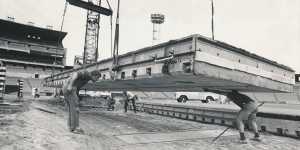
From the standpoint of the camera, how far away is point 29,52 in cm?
5950

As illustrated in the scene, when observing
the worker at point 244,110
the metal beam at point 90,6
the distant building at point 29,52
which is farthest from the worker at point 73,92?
the distant building at point 29,52

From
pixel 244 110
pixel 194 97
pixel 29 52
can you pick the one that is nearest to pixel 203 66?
pixel 244 110

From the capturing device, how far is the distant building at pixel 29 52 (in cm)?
5647

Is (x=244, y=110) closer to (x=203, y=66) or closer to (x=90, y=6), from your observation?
(x=203, y=66)

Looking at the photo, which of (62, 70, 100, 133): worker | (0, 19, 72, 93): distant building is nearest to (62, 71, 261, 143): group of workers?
(62, 70, 100, 133): worker

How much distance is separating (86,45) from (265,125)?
40.7 metres

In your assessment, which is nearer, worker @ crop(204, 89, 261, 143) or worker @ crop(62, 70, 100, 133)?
worker @ crop(62, 70, 100, 133)

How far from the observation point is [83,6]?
26.4m

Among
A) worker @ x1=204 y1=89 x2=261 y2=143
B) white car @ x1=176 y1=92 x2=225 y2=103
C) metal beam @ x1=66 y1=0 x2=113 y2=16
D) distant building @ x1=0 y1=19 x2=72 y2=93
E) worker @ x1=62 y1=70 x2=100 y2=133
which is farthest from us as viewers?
distant building @ x1=0 y1=19 x2=72 y2=93

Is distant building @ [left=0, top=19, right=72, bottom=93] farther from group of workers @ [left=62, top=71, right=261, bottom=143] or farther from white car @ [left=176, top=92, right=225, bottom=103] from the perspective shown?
group of workers @ [left=62, top=71, right=261, bottom=143]

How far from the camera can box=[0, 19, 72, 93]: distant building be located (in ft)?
185

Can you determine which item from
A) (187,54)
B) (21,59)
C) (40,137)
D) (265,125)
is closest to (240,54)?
(187,54)

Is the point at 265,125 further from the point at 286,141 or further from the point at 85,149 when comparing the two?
the point at 85,149

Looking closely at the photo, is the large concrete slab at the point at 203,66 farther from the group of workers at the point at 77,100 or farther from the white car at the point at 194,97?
the white car at the point at 194,97
